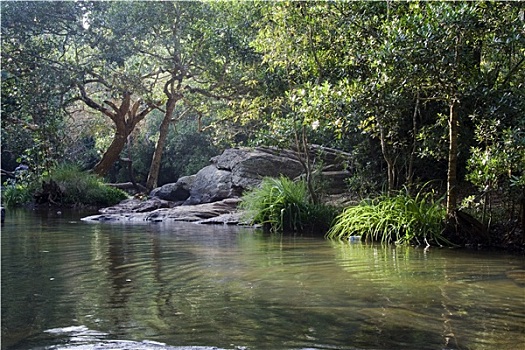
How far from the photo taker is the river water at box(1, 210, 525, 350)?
3.32 meters

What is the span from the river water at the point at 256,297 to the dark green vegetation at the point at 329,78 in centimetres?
192

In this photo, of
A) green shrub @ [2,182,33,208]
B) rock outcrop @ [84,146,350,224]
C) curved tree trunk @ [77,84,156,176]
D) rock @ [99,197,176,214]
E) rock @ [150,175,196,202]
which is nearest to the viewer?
rock outcrop @ [84,146,350,224]

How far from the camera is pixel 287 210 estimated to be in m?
11.0

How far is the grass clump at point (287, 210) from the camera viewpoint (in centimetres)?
1088

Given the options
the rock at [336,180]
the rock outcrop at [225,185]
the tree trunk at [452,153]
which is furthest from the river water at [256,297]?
the rock at [336,180]

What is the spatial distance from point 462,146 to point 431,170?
1272mm

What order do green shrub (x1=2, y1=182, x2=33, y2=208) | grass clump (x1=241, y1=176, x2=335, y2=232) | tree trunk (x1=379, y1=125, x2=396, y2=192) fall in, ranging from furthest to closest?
green shrub (x1=2, y1=182, x2=33, y2=208), grass clump (x1=241, y1=176, x2=335, y2=232), tree trunk (x1=379, y1=125, x2=396, y2=192)

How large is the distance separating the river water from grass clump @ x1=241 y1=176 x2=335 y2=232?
114 inches

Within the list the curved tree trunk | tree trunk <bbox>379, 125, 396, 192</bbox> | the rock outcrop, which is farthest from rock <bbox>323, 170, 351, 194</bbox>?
the curved tree trunk

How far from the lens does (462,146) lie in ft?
30.5

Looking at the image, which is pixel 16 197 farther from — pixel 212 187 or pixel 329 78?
pixel 329 78

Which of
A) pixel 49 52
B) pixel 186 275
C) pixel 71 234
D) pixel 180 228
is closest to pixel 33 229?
pixel 71 234

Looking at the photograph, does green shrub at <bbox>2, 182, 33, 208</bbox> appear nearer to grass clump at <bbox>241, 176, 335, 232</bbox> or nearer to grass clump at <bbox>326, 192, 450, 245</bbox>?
grass clump at <bbox>241, 176, 335, 232</bbox>

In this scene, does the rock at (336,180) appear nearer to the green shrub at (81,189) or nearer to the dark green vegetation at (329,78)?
the dark green vegetation at (329,78)
